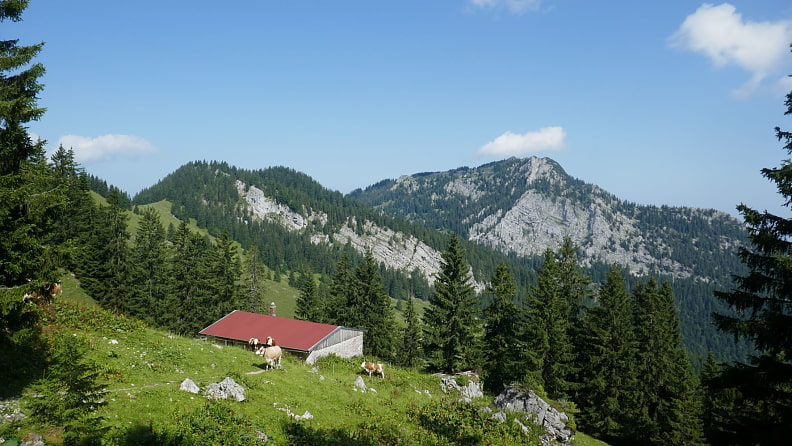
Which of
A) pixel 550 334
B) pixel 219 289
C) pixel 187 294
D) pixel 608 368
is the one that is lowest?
pixel 187 294

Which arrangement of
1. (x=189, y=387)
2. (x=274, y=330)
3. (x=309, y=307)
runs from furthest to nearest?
(x=309, y=307) < (x=274, y=330) < (x=189, y=387)

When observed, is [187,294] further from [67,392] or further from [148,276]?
[67,392]

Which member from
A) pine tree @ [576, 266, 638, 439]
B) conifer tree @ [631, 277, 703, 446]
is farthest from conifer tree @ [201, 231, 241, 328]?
conifer tree @ [631, 277, 703, 446]

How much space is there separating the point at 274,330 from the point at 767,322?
1529 inches

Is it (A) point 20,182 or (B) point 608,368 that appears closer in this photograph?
(A) point 20,182

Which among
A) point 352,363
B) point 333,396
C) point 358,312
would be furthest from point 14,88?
point 358,312

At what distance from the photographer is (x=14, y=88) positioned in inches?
537

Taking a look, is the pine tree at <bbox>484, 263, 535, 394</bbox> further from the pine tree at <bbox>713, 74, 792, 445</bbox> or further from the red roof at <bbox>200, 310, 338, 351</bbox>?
the pine tree at <bbox>713, 74, 792, 445</bbox>

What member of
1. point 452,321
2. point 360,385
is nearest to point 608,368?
point 452,321

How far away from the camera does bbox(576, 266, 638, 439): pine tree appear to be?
141ft

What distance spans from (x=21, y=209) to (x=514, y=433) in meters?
23.6

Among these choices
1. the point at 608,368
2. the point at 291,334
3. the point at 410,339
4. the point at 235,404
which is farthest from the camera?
the point at 410,339

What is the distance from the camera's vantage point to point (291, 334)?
4241cm

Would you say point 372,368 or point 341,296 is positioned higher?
point 341,296
